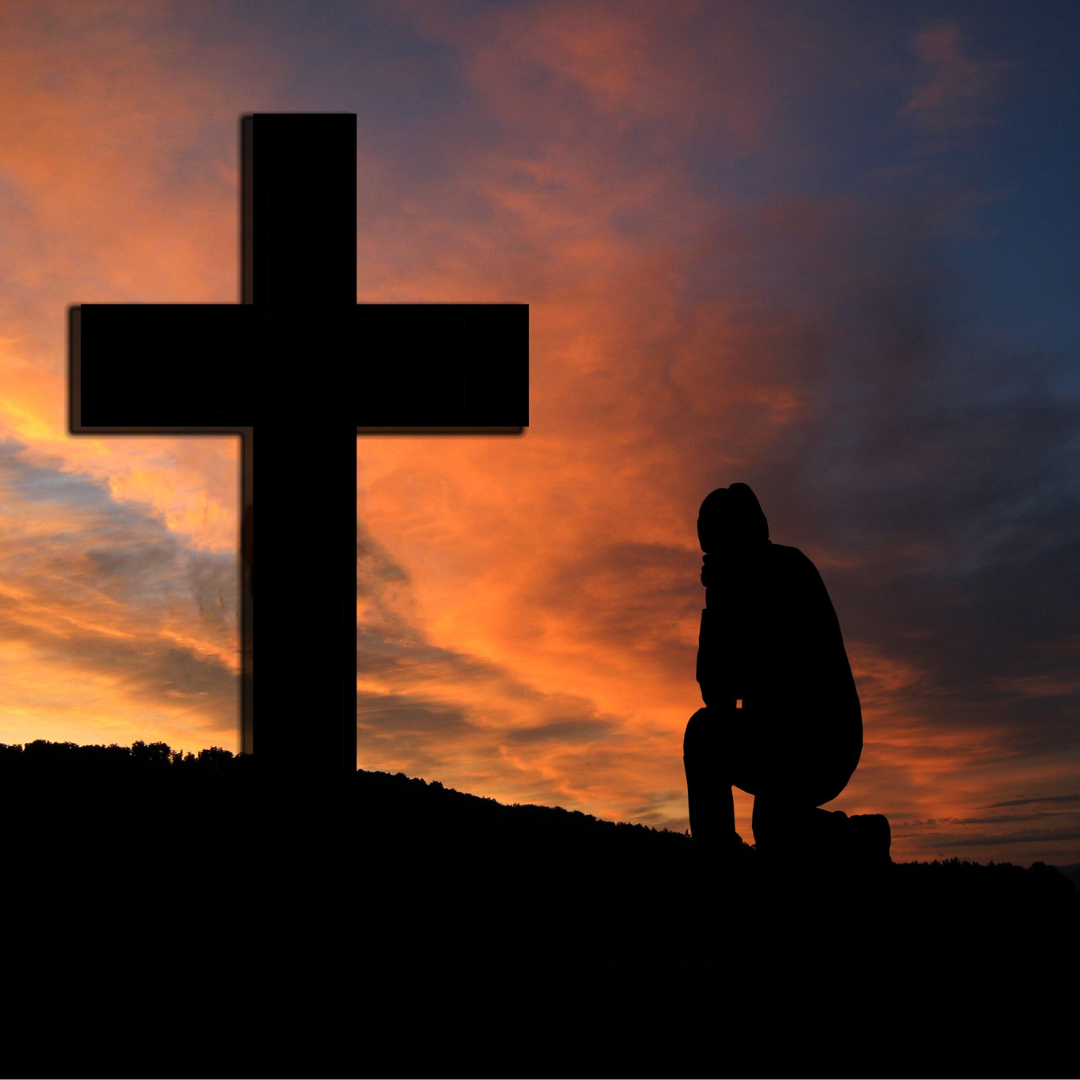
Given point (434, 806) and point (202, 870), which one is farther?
point (434, 806)

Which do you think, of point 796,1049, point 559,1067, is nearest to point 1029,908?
point 796,1049

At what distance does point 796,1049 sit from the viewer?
169 inches

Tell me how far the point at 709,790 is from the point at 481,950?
4.23 ft

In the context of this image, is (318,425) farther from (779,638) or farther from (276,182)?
(779,638)

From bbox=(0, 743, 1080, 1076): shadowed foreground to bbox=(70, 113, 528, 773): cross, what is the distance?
81 centimetres

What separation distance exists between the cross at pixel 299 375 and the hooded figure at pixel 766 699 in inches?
80.9

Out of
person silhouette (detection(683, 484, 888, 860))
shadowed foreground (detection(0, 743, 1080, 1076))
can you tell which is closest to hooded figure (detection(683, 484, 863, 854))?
person silhouette (detection(683, 484, 888, 860))

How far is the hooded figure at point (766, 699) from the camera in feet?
18.2

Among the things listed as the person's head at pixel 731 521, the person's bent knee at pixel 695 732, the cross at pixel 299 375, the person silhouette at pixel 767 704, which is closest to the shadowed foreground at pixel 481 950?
the person silhouette at pixel 767 704

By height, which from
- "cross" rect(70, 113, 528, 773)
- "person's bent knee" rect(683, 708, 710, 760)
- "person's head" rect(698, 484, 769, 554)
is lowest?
"person's bent knee" rect(683, 708, 710, 760)

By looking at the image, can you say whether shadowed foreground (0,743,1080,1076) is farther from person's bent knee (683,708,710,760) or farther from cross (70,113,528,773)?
cross (70,113,528,773)

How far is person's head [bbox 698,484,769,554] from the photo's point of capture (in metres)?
5.70

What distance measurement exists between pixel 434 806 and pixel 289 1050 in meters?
5.11

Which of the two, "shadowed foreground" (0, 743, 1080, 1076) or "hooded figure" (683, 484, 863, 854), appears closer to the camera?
"shadowed foreground" (0, 743, 1080, 1076)
